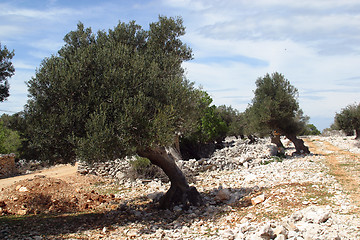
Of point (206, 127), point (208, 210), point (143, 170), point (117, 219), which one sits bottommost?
point (117, 219)

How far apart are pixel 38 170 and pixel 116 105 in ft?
78.6

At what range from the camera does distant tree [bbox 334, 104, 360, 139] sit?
152 feet

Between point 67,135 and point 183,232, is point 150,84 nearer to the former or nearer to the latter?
point 67,135

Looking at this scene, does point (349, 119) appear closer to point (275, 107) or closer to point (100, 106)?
point (275, 107)

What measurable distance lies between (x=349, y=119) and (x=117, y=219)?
153 ft

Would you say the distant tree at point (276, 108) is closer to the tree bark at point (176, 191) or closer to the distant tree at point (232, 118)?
the tree bark at point (176, 191)

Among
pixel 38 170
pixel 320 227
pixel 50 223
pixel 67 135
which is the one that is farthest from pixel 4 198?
pixel 38 170

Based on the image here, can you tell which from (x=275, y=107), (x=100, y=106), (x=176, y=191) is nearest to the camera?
(x=100, y=106)

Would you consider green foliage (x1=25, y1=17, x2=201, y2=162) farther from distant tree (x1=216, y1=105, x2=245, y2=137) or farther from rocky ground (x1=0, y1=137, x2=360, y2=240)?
distant tree (x1=216, y1=105, x2=245, y2=137)

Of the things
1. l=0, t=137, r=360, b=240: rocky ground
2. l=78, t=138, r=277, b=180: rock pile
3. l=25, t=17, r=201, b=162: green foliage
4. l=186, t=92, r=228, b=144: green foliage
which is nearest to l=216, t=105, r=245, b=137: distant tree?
l=186, t=92, r=228, b=144: green foliage

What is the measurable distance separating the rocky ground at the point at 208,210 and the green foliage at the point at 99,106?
250 cm

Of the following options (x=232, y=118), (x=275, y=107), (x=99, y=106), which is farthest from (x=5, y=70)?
(x=232, y=118)

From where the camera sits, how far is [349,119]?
48.2 metres

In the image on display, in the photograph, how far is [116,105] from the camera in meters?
9.45
